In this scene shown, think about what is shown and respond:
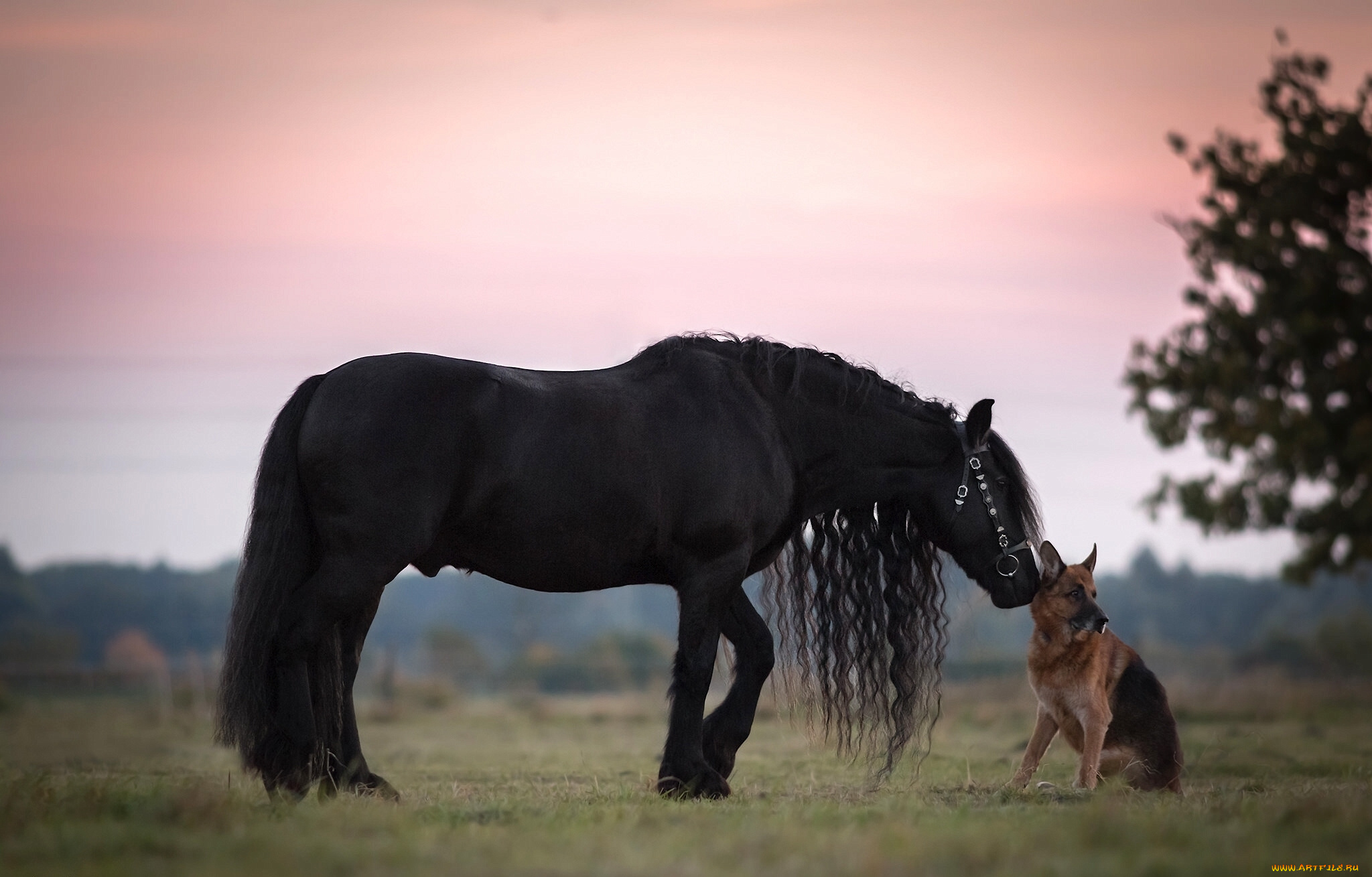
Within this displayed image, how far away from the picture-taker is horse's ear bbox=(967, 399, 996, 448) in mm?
7664

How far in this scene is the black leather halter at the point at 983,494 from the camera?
25.3 ft

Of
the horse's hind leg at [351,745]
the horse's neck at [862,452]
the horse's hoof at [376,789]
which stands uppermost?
the horse's neck at [862,452]

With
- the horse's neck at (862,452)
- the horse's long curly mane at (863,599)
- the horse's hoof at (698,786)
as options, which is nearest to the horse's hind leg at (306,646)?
the horse's hoof at (698,786)

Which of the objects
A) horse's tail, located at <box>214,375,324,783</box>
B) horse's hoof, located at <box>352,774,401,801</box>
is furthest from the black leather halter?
horse's tail, located at <box>214,375,324,783</box>

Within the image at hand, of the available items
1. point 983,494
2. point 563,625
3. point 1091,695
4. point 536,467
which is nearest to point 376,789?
point 536,467

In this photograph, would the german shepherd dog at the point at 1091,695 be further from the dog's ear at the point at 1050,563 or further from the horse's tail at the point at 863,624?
the horse's tail at the point at 863,624

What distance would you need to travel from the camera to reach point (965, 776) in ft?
29.0

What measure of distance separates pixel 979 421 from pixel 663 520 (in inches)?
84.0

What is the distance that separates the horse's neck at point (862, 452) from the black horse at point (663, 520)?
0.01 m

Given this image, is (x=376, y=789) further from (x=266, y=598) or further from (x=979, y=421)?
(x=979, y=421)

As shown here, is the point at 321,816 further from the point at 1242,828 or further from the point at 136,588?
the point at 136,588

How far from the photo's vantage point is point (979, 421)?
770cm

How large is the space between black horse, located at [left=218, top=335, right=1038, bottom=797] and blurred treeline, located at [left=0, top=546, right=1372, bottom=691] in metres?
0.57

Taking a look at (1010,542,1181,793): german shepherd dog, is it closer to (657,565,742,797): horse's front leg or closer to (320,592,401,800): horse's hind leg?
(657,565,742,797): horse's front leg
